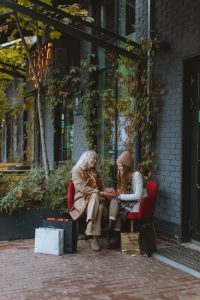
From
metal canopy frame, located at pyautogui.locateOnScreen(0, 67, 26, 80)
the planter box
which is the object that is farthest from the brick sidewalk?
metal canopy frame, located at pyautogui.locateOnScreen(0, 67, 26, 80)

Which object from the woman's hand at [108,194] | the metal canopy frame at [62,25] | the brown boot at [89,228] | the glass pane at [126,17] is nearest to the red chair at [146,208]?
the woman's hand at [108,194]

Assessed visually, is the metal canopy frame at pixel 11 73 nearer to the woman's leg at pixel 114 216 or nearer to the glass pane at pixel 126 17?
the glass pane at pixel 126 17

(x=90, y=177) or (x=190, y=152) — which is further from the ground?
(x=190, y=152)

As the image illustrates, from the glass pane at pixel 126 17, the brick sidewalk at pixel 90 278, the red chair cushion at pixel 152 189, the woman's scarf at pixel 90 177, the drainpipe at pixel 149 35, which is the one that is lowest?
the brick sidewalk at pixel 90 278

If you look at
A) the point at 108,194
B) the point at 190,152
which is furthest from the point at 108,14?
the point at 108,194

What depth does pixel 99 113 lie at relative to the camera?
9672mm

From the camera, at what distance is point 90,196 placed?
247 inches

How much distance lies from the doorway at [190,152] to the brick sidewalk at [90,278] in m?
0.96

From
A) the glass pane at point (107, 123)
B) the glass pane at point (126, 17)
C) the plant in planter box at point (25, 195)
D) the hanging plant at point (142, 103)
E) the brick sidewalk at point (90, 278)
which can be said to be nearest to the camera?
the brick sidewalk at point (90, 278)

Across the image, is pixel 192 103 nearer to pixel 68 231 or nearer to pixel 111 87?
pixel 68 231

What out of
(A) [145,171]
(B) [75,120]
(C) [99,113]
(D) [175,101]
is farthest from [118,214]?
(B) [75,120]

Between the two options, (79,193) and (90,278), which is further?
(79,193)

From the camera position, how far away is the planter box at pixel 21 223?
671cm

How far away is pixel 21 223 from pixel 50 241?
1.07 meters
